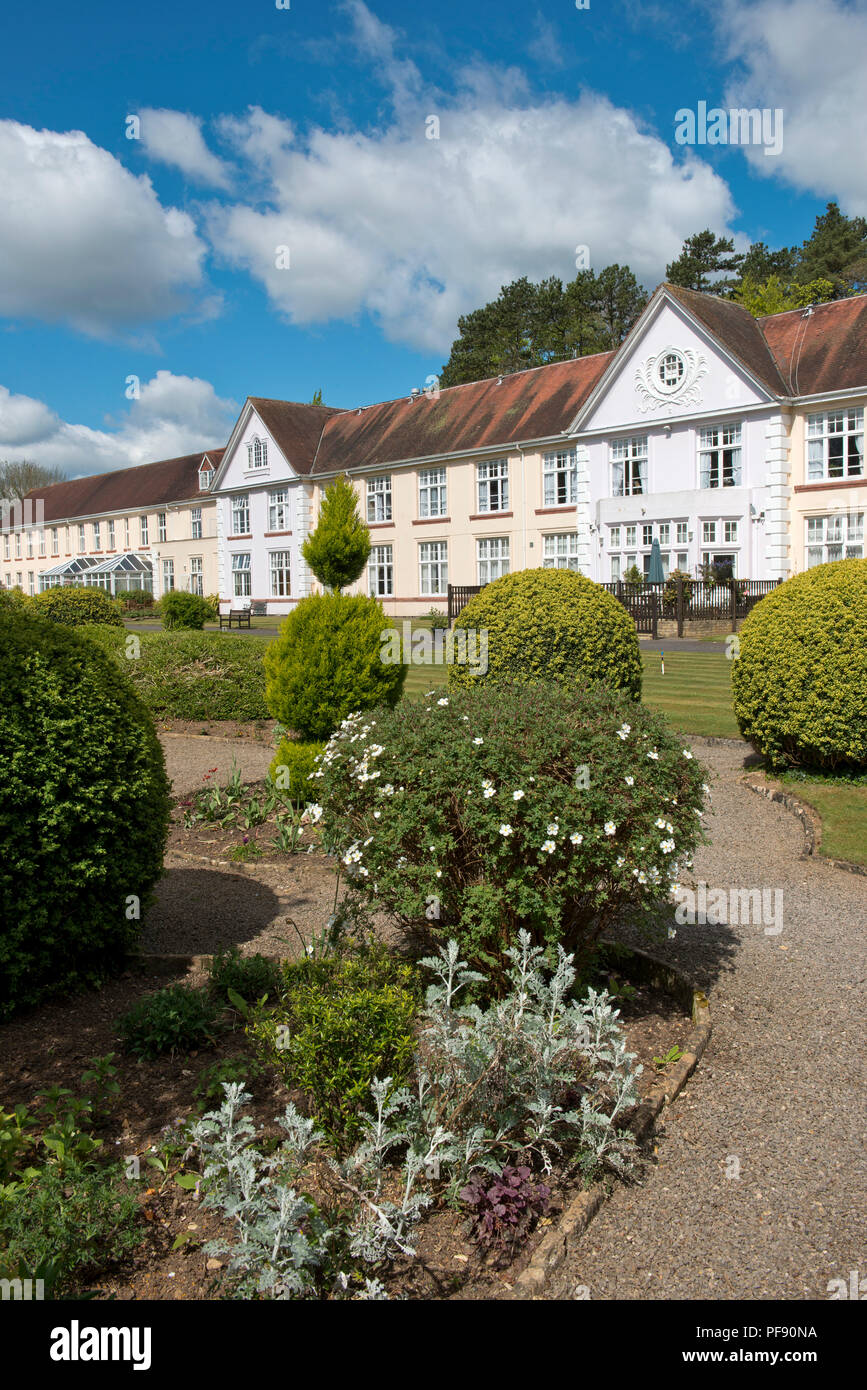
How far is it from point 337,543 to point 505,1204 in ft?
25.1

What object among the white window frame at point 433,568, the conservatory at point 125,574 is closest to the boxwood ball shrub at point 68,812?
the white window frame at point 433,568

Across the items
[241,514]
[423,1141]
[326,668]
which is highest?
[241,514]

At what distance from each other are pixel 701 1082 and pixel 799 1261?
1176 millimetres

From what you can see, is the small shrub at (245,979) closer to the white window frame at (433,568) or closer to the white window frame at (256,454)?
the white window frame at (433,568)

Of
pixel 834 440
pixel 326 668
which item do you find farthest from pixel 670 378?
pixel 326 668

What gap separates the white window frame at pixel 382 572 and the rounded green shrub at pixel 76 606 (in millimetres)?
16191

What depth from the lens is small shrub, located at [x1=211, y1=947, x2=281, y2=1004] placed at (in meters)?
4.79

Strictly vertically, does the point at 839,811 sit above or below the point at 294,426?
below

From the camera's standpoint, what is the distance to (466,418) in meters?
40.2

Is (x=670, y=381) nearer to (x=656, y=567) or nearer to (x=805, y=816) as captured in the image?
(x=656, y=567)

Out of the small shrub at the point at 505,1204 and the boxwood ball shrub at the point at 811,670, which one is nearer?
the small shrub at the point at 505,1204

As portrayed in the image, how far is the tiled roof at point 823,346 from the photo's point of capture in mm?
29797

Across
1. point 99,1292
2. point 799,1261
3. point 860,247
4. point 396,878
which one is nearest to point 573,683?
point 396,878

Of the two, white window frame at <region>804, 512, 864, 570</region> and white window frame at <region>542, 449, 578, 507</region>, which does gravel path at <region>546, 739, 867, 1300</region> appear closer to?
white window frame at <region>804, 512, 864, 570</region>
